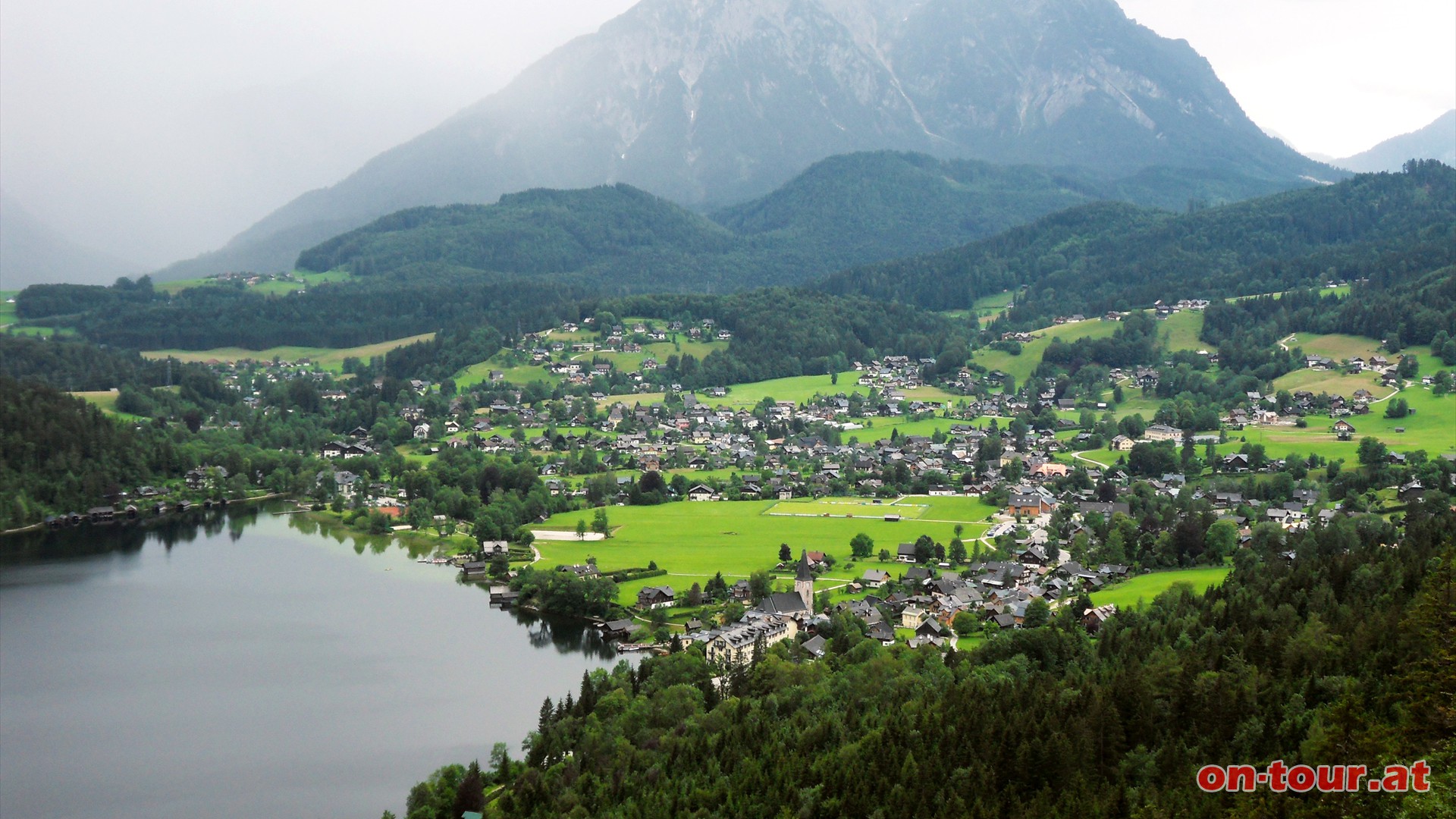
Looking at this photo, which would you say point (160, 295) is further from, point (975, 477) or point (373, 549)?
point (975, 477)

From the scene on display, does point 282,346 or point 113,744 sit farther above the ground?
point 282,346

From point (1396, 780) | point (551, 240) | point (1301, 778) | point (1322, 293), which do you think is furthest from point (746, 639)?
point (551, 240)

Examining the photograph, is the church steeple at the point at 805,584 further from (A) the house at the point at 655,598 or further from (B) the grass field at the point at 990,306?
(B) the grass field at the point at 990,306

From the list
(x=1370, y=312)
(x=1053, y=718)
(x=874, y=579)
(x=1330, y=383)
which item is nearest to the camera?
(x=1053, y=718)

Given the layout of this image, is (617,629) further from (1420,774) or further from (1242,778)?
(1420,774)

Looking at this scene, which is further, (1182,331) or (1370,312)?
(1182,331)

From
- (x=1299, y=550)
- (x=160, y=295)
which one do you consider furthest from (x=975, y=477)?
(x=160, y=295)

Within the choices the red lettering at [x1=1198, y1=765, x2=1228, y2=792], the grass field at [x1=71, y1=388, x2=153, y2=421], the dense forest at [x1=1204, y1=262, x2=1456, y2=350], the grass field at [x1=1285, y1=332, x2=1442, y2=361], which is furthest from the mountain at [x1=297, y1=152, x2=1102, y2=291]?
the red lettering at [x1=1198, y1=765, x2=1228, y2=792]
